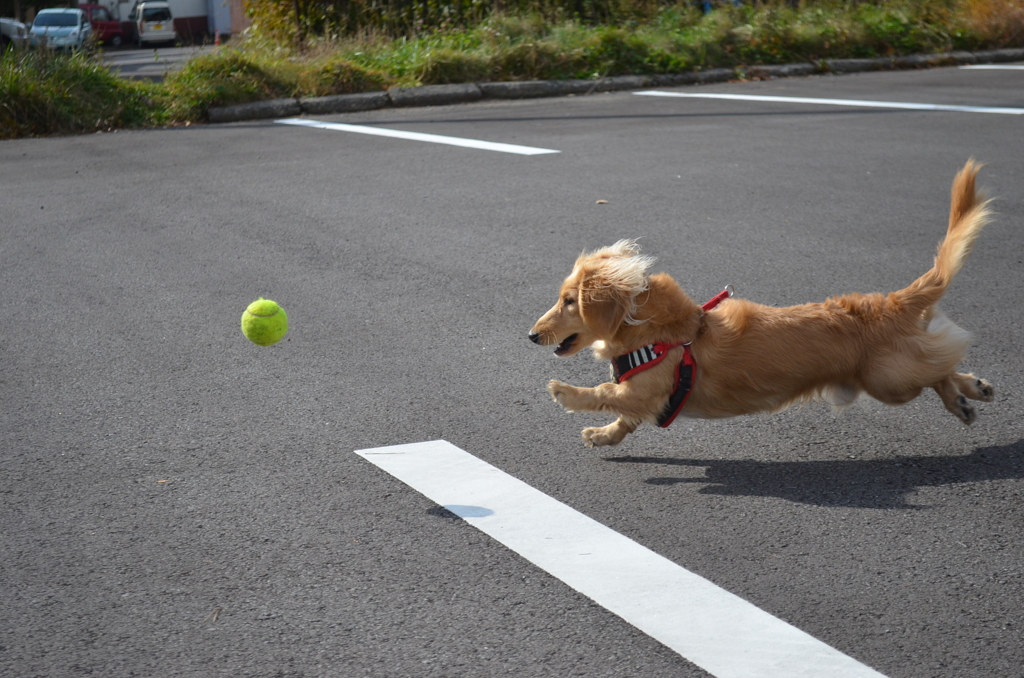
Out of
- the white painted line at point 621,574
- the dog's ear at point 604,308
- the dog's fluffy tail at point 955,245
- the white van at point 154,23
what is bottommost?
the white painted line at point 621,574

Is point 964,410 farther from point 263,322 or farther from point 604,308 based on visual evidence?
point 263,322

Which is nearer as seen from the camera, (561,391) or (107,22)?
(561,391)

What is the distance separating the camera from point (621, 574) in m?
2.81

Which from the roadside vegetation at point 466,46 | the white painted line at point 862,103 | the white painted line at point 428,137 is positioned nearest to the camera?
the white painted line at point 428,137

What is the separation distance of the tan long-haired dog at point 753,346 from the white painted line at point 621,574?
Answer: 1.70ft

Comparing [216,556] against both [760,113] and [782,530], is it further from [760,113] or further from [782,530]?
[760,113]

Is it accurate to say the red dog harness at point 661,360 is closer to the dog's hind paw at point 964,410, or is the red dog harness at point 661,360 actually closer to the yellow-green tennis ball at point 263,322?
the dog's hind paw at point 964,410

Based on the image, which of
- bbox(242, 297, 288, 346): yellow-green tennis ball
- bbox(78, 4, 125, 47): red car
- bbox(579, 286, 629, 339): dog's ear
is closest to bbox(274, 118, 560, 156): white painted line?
bbox(242, 297, 288, 346): yellow-green tennis ball

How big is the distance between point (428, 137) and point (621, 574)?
27.8 feet

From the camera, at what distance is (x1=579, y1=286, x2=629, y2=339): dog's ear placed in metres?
3.53

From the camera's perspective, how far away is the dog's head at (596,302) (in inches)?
139

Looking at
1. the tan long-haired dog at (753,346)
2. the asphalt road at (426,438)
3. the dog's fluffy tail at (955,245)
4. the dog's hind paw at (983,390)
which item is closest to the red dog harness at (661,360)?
the tan long-haired dog at (753,346)

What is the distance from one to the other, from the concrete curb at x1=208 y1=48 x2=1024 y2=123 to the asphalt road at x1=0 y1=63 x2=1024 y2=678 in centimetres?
460

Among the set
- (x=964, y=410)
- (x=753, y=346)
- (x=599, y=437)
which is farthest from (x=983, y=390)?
(x=599, y=437)
